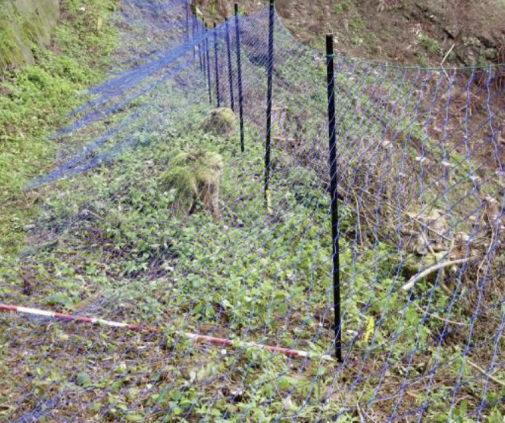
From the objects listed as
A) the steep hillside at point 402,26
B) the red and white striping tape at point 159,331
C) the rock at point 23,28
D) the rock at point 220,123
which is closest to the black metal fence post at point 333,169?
the red and white striping tape at point 159,331

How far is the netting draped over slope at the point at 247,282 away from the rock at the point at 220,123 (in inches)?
1.9

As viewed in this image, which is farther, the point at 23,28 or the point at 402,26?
the point at 402,26

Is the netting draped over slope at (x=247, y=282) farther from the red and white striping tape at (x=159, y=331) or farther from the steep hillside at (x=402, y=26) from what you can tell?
the steep hillside at (x=402, y=26)

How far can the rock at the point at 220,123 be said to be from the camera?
5.17 meters

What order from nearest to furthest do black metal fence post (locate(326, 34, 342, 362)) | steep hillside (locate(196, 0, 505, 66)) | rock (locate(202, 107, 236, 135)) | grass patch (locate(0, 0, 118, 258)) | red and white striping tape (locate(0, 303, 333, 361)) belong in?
1. black metal fence post (locate(326, 34, 342, 362))
2. red and white striping tape (locate(0, 303, 333, 361))
3. grass patch (locate(0, 0, 118, 258))
4. rock (locate(202, 107, 236, 135))
5. steep hillside (locate(196, 0, 505, 66))

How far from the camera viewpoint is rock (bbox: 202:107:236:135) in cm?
517

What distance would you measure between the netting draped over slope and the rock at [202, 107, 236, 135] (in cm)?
5

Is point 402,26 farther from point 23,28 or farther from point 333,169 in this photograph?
point 333,169

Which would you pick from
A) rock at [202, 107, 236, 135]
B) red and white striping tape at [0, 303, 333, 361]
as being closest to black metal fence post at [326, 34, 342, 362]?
red and white striping tape at [0, 303, 333, 361]

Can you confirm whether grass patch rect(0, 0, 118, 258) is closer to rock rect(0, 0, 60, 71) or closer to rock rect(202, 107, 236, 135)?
rock rect(0, 0, 60, 71)

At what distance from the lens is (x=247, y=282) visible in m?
2.89

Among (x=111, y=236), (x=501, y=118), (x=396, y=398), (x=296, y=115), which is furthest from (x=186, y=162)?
(x=501, y=118)

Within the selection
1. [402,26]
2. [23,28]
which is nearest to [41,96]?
[23,28]

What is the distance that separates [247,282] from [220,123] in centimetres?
275
